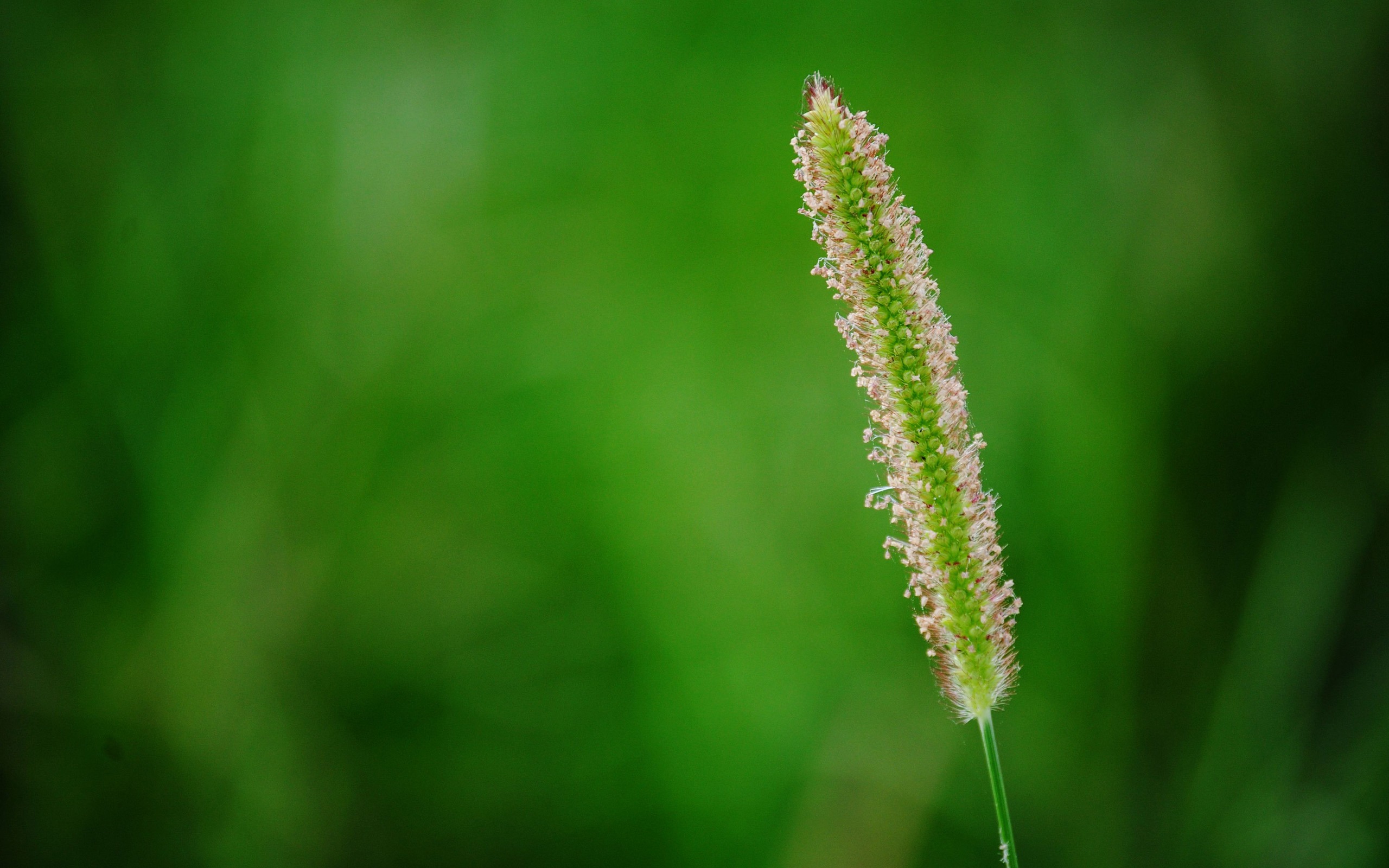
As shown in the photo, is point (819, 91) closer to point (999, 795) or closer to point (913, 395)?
point (913, 395)

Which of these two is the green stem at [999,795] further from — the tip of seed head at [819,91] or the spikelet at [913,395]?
the tip of seed head at [819,91]

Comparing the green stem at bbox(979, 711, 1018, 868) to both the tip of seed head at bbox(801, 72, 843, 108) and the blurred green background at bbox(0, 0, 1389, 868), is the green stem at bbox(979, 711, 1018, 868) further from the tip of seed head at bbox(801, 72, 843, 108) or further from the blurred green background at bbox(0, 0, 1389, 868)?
the blurred green background at bbox(0, 0, 1389, 868)

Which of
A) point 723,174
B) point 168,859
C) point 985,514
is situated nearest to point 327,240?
point 723,174

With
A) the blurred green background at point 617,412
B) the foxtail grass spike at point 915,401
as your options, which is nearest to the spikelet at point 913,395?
the foxtail grass spike at point 915,401

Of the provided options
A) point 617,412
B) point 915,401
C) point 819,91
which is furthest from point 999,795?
point 617,412

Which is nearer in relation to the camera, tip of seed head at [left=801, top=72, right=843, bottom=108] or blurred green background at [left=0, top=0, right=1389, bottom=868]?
tip of seed head at [left=801, top=72, right=843, bottom=108]

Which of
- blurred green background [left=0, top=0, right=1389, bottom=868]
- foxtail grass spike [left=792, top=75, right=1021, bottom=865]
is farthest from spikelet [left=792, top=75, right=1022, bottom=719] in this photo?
blurred green background [left=0, top=0, right=1389, bottom=868]
